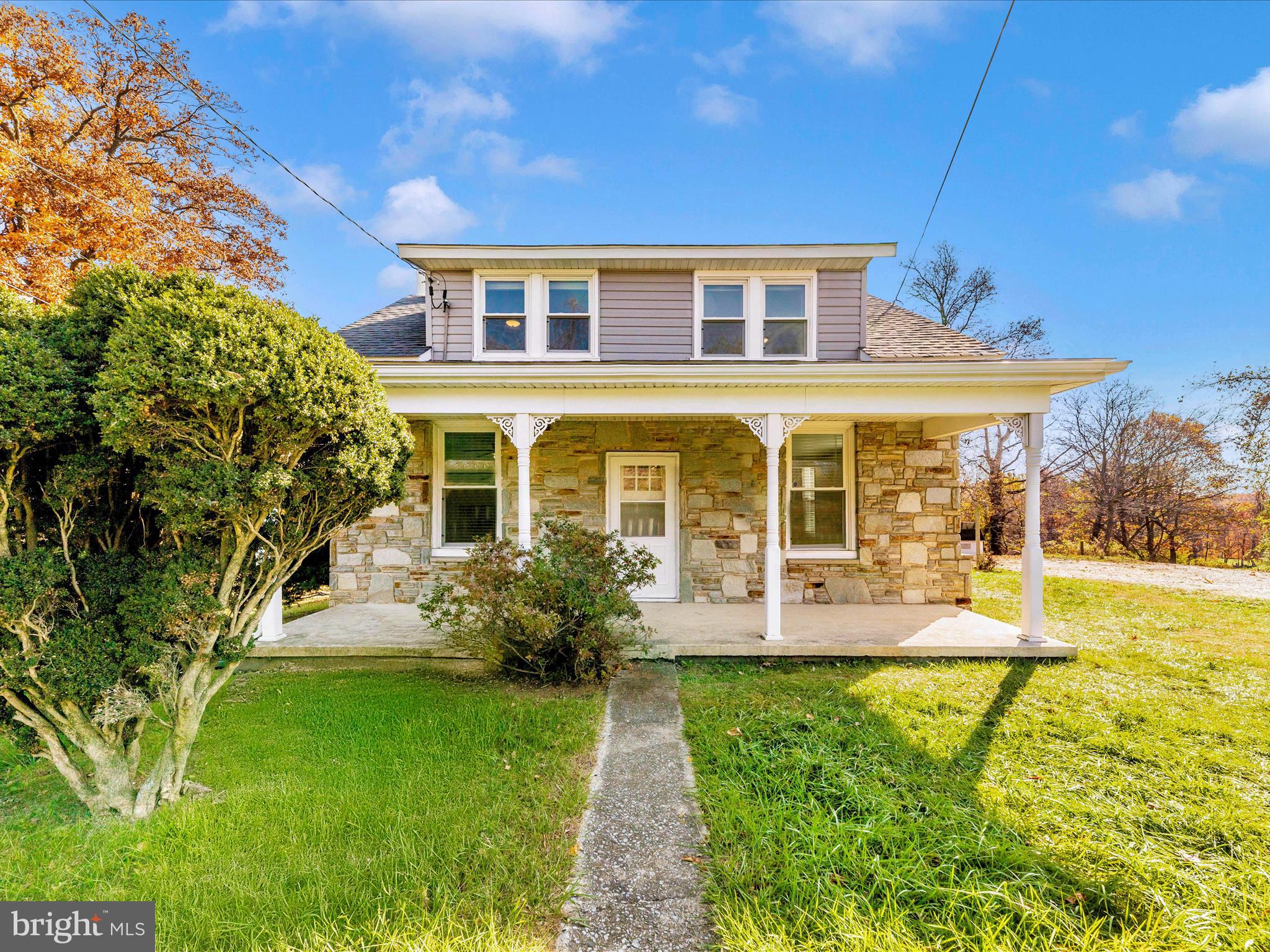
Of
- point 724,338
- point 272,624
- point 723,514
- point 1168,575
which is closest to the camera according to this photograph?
point 272,624

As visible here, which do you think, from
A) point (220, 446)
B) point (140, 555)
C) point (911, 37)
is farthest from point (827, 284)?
point (140, 555)

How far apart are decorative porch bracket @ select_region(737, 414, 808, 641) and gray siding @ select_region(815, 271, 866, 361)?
7.11 ft

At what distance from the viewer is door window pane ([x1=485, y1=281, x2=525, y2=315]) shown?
23.0ft

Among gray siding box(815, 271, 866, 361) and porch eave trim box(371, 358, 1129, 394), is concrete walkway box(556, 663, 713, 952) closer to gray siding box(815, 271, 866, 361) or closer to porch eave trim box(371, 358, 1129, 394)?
porch eave trim box(371, 358, 1129, 394)

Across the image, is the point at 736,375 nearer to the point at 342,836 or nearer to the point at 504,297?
the point at 504,297

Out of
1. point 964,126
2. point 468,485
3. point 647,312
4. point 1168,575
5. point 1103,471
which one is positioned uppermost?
point 964,126

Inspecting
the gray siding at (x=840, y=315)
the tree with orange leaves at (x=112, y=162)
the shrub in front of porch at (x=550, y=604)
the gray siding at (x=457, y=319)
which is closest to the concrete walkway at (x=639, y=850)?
the shrub in front of porch at (x=550, y=604)

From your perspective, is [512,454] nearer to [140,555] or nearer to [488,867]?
[140,555]

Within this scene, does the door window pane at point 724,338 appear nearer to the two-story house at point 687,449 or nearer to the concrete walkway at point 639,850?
the two-story house at point 687,449

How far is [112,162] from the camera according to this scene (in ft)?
30.9

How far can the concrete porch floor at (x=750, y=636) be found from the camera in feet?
17.5

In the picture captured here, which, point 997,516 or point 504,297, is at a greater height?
point 504,297

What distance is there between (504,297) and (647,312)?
1.95m

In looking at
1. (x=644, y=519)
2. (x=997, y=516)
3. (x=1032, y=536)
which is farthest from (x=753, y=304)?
(x=997, y=516)
